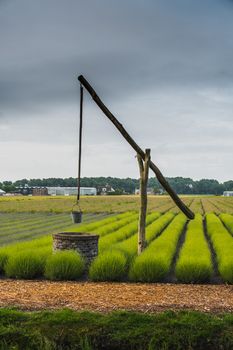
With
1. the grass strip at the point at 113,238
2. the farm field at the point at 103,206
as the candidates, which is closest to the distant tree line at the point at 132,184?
the farm field at the point at 103,206

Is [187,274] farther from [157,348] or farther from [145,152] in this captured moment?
[157,348]

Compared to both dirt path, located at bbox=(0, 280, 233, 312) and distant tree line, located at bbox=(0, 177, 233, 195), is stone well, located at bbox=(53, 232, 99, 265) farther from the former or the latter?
distant tree line, located at bbox=(0, 177, 233, 195)

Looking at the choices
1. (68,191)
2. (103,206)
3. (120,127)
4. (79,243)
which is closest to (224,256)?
(79,243)

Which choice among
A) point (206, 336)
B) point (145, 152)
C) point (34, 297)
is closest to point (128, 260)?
point (145, 152)

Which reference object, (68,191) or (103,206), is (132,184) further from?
(103,206)

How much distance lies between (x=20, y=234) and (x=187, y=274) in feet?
41.8

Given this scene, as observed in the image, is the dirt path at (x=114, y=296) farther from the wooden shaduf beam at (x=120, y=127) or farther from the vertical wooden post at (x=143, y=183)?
the wooden shaduf beam at (x=120, y=127)

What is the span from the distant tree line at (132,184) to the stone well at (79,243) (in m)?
122

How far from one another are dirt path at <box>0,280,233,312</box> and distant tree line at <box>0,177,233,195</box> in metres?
124

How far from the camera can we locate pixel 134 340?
17.6ft

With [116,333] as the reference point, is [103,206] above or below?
above

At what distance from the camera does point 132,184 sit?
142 m

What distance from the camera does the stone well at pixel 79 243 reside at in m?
11.4

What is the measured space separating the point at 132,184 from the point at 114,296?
133 meters
